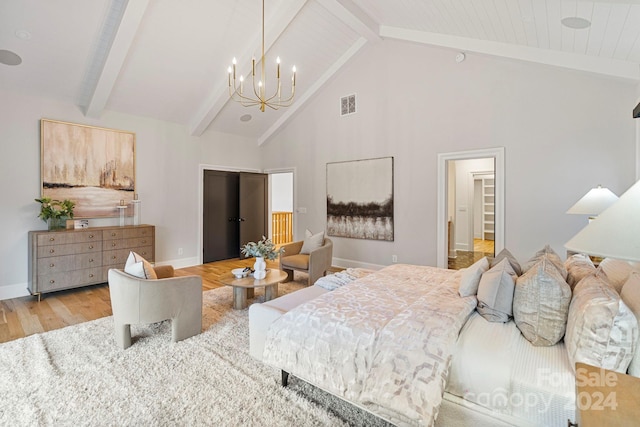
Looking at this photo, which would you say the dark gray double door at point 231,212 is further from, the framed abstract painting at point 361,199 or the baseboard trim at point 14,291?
the baseboard trim at point 14,291

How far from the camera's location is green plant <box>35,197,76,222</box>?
167 inches

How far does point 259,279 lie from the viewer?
371cm

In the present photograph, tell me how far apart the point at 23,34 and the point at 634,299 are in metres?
5.83

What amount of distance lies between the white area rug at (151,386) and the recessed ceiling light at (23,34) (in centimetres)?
336

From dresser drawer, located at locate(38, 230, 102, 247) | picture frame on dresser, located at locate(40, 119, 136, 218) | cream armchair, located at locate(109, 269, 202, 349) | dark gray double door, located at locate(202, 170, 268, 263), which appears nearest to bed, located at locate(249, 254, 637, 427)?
cream armchair, located at locate(109, 269, 202, 349)

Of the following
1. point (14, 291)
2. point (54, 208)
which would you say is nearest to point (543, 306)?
point (54, 208)

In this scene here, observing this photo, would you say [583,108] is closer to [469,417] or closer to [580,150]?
[580,150]

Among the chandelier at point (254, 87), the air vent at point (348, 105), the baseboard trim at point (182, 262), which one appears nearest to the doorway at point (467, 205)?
the air vent at point (348, 105)

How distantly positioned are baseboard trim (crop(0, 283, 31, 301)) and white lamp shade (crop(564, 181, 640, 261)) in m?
6.06

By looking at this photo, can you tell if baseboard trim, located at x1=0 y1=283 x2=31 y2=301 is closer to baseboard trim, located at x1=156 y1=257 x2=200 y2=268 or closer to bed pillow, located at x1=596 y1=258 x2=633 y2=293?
baseboard trim, located at x1=156 y1=257 x2=200 y2=268

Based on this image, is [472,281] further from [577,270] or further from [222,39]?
[222,39]

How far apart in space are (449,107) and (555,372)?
428 centimetres

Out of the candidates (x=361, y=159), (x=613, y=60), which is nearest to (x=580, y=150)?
(x=613, y=60)

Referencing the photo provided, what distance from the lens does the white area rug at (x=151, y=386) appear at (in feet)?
6.21
